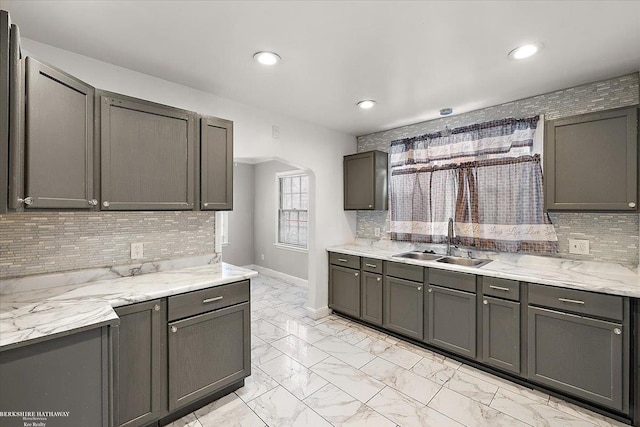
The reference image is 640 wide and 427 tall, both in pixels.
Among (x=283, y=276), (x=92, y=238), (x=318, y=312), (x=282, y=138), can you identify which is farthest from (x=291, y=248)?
(x=92, y=238)

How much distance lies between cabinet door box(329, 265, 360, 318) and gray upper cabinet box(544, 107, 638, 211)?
6.94 feet

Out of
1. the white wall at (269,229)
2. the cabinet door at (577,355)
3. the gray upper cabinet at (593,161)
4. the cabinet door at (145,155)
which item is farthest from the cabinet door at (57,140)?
the white wall at (269,229)

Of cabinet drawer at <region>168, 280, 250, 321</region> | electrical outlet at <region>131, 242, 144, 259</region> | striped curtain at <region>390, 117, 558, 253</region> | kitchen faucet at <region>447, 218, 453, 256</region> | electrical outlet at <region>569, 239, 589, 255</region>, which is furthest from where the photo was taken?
kitchen faucet at <region>447, 218, 453, 256</region>

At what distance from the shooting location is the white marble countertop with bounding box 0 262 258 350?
4.30 ft

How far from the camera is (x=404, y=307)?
10.3 ft

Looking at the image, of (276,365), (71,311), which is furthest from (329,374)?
(71,311)

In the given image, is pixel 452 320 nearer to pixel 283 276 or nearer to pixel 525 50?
pixel 525 50

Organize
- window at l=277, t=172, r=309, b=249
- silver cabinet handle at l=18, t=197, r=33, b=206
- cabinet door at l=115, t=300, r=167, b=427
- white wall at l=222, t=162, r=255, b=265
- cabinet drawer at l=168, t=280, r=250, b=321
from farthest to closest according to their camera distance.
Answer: white wall at l=222, t=162, r=255, b=265 < window at l=277, t=172, r=309, b=249 < cabinet drawer at l=168, t=280, r=250, b=321 < cabinet door at l=115, t=300, r=167, b=427 < silver cabinet handle at l=18, t=197, r=33, b=206

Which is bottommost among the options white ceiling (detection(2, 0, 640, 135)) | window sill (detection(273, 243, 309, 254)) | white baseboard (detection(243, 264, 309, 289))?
white baseboard (detection(243, 264, 309, 289))

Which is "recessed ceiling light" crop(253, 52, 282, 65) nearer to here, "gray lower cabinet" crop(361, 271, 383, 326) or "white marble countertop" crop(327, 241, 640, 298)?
"white marble countertop" crop(327, 241, 640, 298)

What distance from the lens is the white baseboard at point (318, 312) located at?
381 cm

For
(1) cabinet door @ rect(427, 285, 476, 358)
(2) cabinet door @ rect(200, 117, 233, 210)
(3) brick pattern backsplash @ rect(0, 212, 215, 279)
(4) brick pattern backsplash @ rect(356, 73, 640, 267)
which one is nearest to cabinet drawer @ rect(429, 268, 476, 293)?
(1) cabinet door @ rect(427, 285, 476, 358)

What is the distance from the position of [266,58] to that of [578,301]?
284cm

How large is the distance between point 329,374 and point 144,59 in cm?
289
